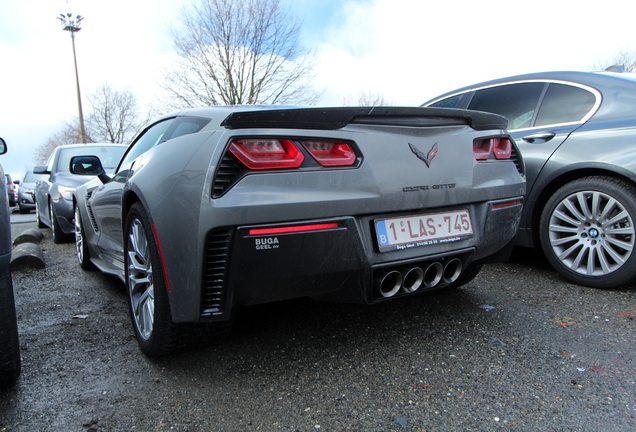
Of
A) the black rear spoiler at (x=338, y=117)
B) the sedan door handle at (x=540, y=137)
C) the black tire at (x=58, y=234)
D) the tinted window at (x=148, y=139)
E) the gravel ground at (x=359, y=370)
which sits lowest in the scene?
the black tire at (x=58, y=234)

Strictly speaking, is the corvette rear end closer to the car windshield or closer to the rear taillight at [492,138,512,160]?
the rear taillight at [492,138,512,160]

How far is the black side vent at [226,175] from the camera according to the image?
175 centimetres

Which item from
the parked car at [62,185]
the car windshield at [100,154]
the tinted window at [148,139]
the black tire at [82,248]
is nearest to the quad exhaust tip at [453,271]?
Result: the tinted window at [148,139]

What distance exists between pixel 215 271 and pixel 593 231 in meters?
2.62

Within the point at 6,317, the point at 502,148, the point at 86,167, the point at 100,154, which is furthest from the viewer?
the point at 100,154

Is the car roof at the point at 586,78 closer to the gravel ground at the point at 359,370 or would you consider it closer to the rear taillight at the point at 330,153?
the gravel ground at the point at 359,370

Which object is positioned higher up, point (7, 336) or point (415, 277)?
point (415, 277)

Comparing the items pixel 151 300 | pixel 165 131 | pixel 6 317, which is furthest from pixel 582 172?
pixel 6 317

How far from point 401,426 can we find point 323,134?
116 cm

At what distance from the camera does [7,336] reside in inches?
74.1

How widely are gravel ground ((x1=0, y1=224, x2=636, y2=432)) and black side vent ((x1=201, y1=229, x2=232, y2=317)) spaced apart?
396 millimetres

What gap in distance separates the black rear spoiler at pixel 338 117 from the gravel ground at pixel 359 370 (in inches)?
43.5

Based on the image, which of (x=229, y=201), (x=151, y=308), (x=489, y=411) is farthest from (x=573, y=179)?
(x=151, y=308)

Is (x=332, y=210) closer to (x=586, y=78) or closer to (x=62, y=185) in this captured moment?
(x=586, y=78)
